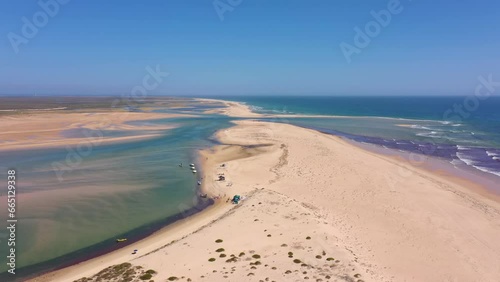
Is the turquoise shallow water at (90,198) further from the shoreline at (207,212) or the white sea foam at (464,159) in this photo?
the white sea foam at (464,159)

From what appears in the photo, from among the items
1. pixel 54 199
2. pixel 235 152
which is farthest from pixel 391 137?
pixel 54 199

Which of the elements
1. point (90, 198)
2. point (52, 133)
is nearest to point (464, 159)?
point (90, 198)

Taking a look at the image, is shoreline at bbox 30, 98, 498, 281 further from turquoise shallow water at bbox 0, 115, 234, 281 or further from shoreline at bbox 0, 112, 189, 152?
shoreline at bbox 0, 112, 189, 152

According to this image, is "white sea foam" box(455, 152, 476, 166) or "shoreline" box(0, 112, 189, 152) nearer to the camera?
"white sea foam" box(455, 152, 476, 166)

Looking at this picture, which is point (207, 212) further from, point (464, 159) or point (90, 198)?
point (464, 159)

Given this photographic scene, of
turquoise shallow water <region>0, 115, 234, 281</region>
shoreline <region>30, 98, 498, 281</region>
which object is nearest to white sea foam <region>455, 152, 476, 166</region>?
shoreline <region>30, 98, 498, 281</region>

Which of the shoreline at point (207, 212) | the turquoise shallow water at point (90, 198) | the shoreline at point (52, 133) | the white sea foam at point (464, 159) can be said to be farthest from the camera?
the shoreline at point (52, 133)

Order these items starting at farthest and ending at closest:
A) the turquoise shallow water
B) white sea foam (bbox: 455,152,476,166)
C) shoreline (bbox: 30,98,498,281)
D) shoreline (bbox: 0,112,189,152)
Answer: shoreline (bbox: 0,112,189,152)
white sea foam (bbox: 455,152,476,166)
the turquoise shallow water
shoreline (bbox: 30,98,498,281)

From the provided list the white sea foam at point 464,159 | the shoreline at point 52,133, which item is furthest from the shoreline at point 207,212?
the shoreline at point 52,133
